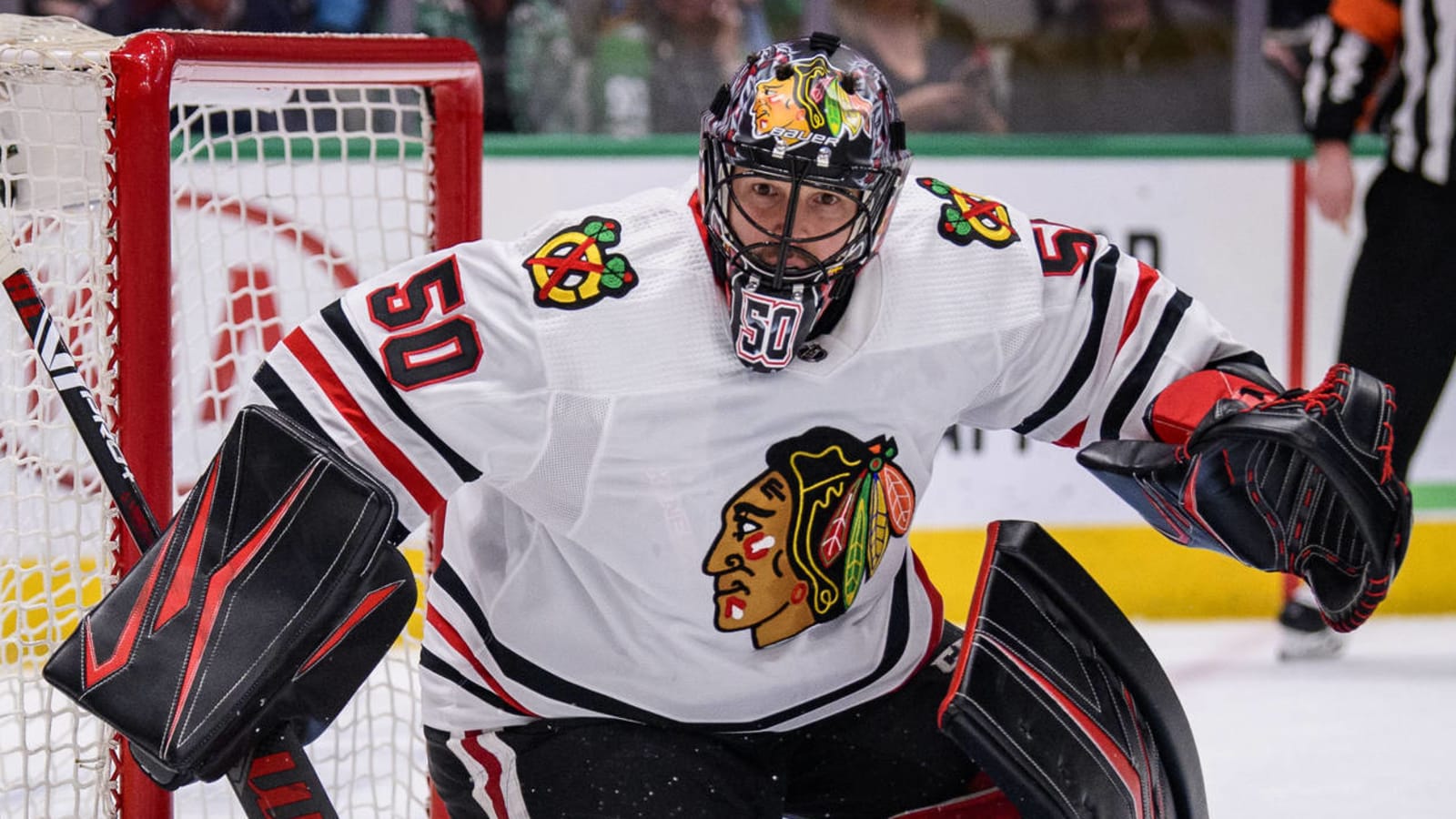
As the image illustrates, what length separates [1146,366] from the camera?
187cm

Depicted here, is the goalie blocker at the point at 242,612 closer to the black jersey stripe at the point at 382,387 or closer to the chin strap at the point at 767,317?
the black jersey stripe at the point at 382,387

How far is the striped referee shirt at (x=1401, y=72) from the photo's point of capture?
351 cm

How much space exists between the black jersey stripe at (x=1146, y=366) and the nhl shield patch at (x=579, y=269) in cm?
55

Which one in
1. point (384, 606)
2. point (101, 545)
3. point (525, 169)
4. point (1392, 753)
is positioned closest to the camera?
point (384, 606)

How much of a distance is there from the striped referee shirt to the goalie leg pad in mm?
2057

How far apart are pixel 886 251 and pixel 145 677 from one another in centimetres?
83

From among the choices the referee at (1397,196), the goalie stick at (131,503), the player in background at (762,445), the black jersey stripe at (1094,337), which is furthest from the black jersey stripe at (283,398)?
the referee at (1397,196)

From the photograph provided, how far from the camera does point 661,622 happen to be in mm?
1760

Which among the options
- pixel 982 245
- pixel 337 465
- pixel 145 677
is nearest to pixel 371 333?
pixel 337 465

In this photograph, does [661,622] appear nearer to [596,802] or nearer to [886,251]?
[596,802]

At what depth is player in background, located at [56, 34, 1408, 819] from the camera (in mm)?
1664

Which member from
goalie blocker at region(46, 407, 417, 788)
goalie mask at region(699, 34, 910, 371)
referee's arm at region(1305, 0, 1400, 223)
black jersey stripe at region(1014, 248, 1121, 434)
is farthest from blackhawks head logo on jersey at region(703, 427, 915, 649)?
referee's arm at region(1305, 0, 1400, 223)

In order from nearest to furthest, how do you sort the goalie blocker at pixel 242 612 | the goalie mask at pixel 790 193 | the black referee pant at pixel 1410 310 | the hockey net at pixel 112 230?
the goalie blocker at pixel 242 612 < the goalie mask at pixel 790 193 < the hockey net at pixel 112 230 < the black referee pant at pixel 1410 310

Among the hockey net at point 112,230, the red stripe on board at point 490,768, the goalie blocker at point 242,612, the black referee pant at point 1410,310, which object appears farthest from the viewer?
the black referee pant at point 1410,310
